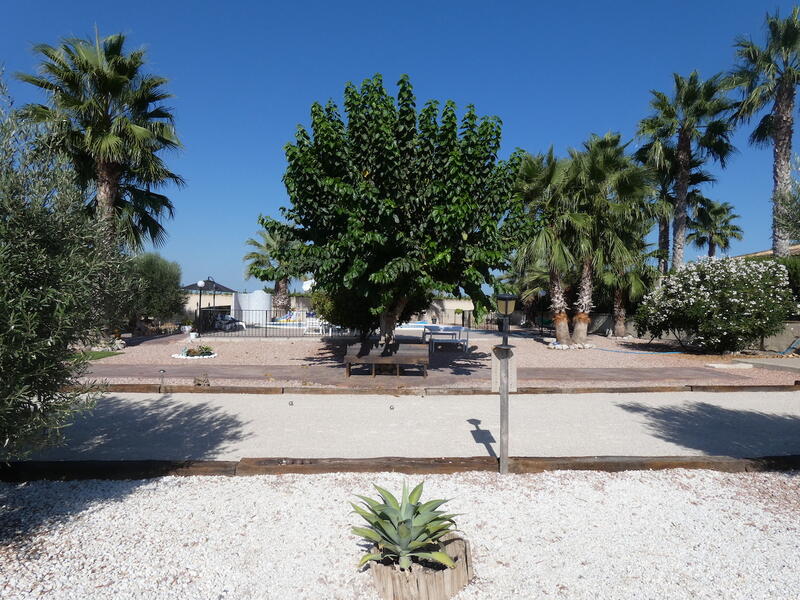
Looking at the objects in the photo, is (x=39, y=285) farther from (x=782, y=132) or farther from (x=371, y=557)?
(x=782, y=132)

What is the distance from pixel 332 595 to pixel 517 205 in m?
9.20

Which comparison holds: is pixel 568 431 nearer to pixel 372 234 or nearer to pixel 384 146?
pixel 372 234

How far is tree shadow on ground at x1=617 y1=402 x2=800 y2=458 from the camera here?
579cm

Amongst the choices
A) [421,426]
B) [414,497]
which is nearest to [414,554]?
[414,497]

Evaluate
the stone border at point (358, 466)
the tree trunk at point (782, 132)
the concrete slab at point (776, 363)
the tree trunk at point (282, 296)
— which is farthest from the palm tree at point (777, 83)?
the tree trunk at point (282, 296)

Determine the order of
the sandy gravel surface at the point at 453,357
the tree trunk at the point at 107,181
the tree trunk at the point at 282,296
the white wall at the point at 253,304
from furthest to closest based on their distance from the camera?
the tree trunk at the point at 282,296 < the white wall at the point at 253,304 < the tree trunk at the point at 107,181 < the sandy gravel surface at the point at 453,357

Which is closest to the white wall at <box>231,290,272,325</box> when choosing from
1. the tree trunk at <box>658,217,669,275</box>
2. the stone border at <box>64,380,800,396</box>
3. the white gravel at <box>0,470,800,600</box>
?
the stone border at <box>64,380,800,396</box>

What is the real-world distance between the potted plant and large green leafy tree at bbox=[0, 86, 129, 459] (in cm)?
225

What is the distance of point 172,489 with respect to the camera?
14.0 ft

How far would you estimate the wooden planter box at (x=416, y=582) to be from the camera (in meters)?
2.67

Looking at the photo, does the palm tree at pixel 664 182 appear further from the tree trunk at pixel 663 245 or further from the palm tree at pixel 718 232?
the palm tree at pixel 718 232

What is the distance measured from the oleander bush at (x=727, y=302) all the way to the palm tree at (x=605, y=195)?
2.29m

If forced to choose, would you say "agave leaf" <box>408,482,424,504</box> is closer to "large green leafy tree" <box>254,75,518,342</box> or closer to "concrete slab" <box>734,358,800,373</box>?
"large green leafy tree" <box>254,75,518,342</box>

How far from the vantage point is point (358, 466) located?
4691 millimetres
